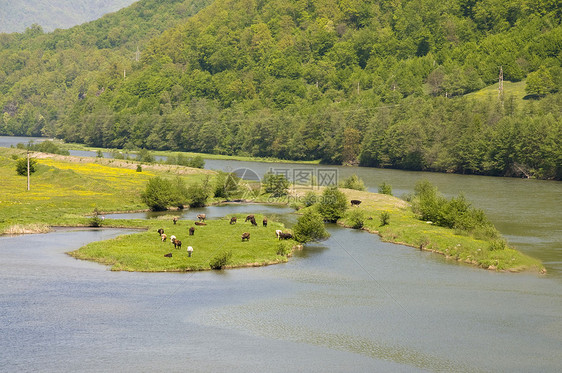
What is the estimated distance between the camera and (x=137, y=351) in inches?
1421

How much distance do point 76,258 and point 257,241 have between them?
1454 cm

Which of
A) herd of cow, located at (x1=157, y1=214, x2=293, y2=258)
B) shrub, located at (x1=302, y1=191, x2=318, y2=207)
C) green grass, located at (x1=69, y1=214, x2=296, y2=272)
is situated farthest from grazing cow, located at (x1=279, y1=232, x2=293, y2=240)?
shrub, located at (x1=302, y1=191, x2=318, y2=207)

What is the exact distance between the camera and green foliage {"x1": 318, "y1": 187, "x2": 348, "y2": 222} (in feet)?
250

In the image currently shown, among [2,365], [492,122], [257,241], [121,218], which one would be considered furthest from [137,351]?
[492,122]

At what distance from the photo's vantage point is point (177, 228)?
2549 inches

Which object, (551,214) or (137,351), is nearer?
(137,351)

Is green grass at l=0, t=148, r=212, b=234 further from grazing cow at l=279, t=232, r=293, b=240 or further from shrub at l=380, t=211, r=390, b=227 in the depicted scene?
shrub at l=380, t=211, r=390, b=227

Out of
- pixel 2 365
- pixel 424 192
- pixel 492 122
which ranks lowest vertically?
pixel 2 365

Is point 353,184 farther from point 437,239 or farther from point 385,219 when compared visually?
point 437,239

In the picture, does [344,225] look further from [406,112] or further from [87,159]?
[406,112]

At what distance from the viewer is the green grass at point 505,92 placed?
162 m

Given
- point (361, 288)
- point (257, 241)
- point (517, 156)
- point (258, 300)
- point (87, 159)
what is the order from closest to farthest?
point (258, 300) → point (361, 288) → point (257, 241) → point (517, 156) → point (87, 159)

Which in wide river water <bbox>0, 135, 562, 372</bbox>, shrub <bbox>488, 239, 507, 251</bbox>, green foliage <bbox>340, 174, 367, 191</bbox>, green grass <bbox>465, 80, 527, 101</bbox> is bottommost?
wide river water <bbox>0, 135, 562, 372</bbox>

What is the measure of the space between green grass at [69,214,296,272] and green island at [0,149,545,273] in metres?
0.07
